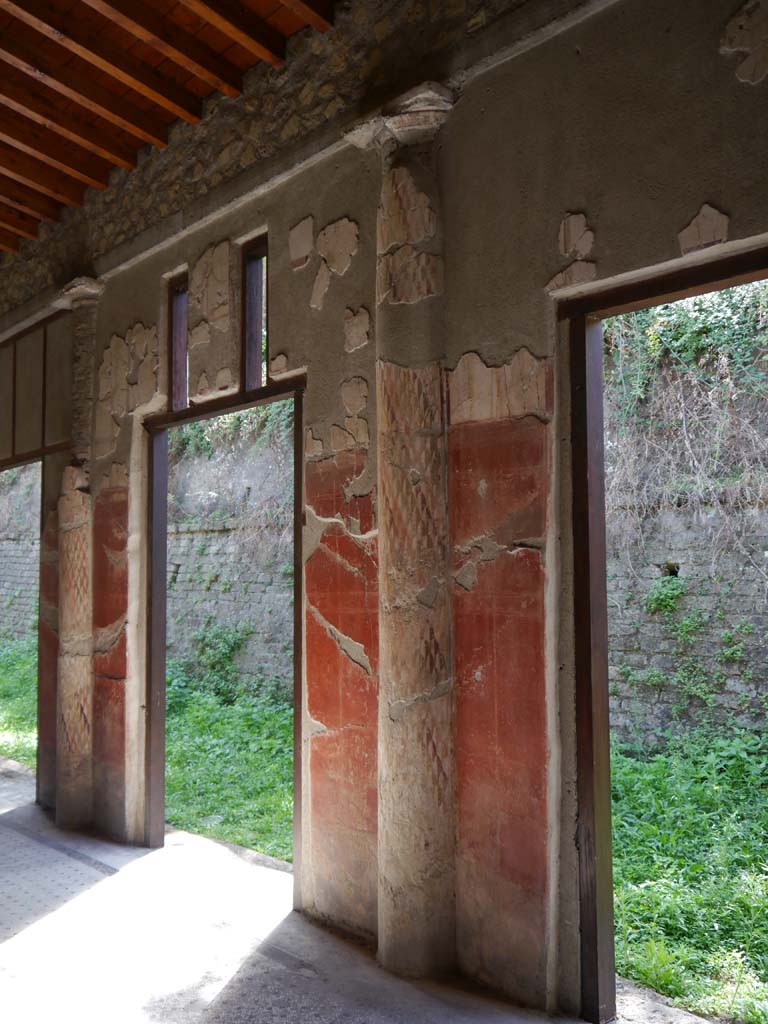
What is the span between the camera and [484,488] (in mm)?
2820

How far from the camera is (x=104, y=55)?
3.71 metres

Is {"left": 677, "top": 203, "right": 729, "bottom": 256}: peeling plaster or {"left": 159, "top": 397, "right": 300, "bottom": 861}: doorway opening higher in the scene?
{"left": 677, "top": 203, "right": 729, "bottom": 256}: peeling plaster

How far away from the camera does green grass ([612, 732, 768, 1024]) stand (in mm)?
2875

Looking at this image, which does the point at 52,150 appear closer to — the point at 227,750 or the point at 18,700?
the point at 227,750

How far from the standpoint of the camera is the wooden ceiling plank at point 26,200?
504 cm

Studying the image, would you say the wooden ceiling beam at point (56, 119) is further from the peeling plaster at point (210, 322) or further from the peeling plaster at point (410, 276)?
the peeling plaster at point (410, 276)

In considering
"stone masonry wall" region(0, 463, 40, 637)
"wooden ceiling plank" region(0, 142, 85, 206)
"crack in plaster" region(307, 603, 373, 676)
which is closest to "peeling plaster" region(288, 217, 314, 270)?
"crack in plaster" region(307, 603, 373, 676)

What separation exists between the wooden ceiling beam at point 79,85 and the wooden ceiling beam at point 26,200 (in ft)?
3.37

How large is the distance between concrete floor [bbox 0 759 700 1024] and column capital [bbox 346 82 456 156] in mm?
2968

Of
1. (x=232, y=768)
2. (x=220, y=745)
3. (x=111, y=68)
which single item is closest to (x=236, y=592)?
(x=220, y=745)

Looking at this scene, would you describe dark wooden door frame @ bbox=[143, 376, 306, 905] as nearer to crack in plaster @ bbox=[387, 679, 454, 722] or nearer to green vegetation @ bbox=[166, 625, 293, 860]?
green vegetation @ bbox=[166, 625, 293, 860]

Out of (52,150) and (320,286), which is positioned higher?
(52,150)

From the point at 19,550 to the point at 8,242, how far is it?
22.1 ft

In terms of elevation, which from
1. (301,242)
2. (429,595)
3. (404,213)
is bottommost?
(429,595)
